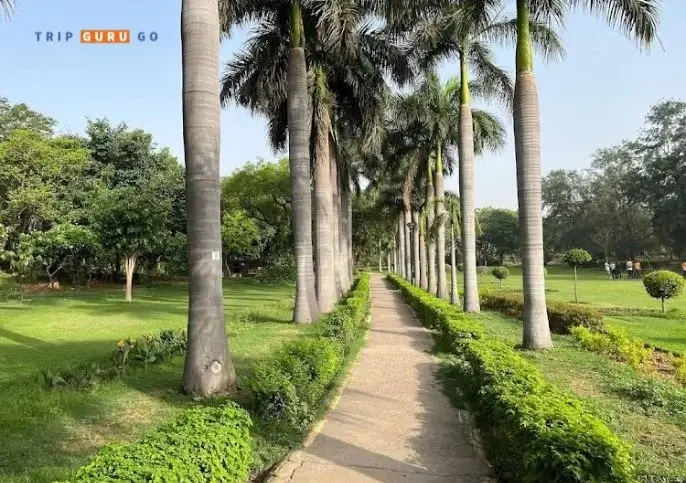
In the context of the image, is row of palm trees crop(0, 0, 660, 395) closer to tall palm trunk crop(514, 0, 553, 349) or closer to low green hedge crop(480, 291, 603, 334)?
tall palm trunk crop(514, 0, 553, 349)

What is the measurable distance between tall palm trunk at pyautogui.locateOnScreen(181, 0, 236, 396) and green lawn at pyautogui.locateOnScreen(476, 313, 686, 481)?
15.5 ft

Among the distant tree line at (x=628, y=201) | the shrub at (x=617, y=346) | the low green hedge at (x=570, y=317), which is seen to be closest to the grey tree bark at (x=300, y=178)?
the low green hedge at (x=570, y=317)

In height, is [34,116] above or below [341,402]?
above

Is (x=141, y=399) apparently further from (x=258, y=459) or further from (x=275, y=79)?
(x=275, y=79)

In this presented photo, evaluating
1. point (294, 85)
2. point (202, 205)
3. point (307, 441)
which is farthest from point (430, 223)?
point (307, 441)

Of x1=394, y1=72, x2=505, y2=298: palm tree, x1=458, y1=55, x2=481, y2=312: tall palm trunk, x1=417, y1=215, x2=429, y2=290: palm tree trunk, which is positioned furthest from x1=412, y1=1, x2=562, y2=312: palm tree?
x1=417, y1=215, x2=429, y2=290: palm tree trunk

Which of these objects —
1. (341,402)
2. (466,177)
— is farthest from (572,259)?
(341,402)

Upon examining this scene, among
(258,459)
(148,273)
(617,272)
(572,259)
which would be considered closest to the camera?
(258,459)

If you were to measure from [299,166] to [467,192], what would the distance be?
19.4 feet

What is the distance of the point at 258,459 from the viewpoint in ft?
16.6

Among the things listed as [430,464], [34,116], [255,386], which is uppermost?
[34,116]

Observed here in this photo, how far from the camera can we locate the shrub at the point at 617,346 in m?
9.74

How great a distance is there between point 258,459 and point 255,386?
1.22m

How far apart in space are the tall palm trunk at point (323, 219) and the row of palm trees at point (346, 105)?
0.04m
